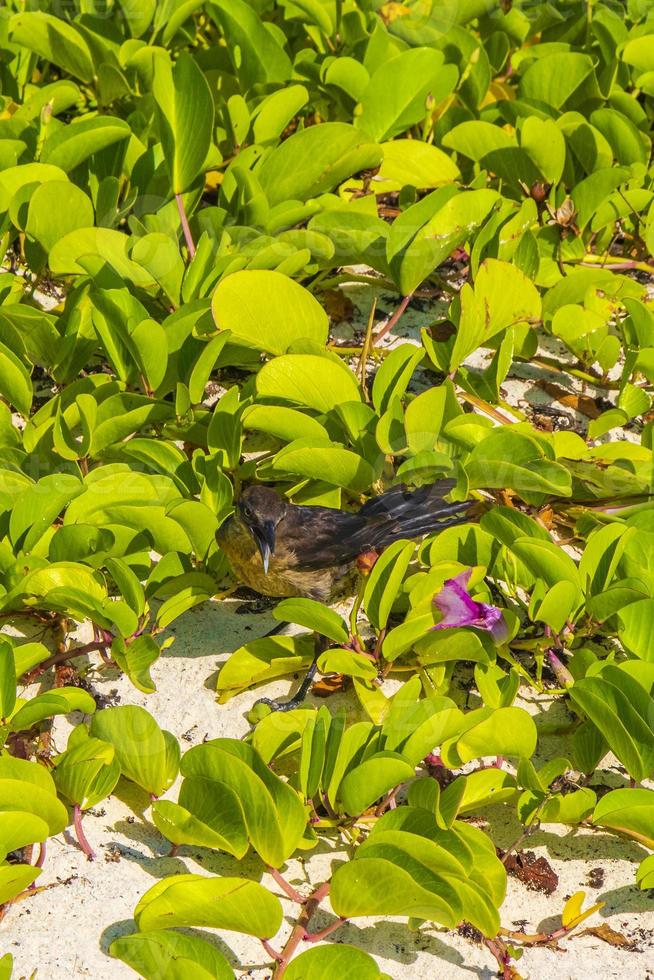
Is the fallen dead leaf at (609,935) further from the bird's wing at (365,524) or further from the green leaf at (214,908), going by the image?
the bird's wing at (365,524)

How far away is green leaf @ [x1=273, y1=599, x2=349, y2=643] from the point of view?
235 cm

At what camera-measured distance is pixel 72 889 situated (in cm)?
215

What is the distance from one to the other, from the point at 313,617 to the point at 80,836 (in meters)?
0.61

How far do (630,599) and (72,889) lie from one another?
124cm

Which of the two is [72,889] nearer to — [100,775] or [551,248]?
[100,775]

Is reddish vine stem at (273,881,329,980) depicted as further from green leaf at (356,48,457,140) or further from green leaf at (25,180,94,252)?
green leaf at (356,48,457,140)

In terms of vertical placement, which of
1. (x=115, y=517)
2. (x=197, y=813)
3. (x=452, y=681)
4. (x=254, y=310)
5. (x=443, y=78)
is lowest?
(x=452, y=681)

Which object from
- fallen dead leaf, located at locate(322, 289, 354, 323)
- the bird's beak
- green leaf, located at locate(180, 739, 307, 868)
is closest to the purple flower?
the bird's beak

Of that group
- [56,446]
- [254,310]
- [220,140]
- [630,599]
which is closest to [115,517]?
[56,446]

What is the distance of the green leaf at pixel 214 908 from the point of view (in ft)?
6.33

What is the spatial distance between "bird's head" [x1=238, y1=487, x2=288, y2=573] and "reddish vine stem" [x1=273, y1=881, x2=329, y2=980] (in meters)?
0.85

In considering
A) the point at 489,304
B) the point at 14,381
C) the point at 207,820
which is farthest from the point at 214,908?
the point at 489,304

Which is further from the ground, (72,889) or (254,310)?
(254,310)

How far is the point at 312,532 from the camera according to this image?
2.86 metres
